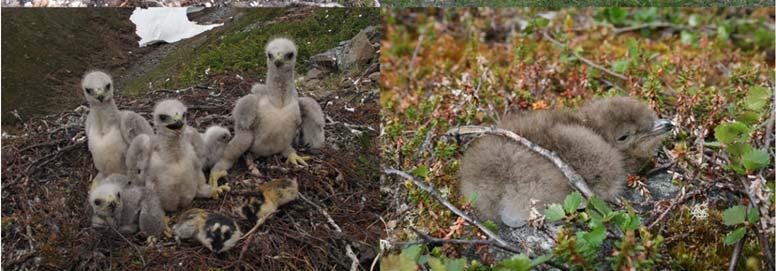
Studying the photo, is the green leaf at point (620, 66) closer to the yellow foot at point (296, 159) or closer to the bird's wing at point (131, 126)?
the yellow foot at point (296, 159)

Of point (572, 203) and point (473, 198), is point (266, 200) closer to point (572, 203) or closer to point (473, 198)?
point (473, 198)

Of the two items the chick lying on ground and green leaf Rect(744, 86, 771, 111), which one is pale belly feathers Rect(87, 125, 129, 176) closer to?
the chick lying on ground

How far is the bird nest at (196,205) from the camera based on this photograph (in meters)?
3.83

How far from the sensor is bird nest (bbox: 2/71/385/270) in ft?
12.6

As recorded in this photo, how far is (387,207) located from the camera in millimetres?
4258

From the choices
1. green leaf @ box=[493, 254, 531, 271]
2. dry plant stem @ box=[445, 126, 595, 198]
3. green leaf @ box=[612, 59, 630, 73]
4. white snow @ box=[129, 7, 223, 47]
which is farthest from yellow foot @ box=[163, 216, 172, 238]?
green leaf @ box=[612, 59, 630, 73]

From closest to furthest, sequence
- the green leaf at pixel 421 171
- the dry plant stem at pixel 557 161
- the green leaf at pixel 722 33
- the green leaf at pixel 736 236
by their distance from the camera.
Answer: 1. the green leaf at pixel 736 236
2. the dry plant stem at pixel 557 161
3. the green leaf at pixel 421 171
4. the green leaf at pixel 722 33

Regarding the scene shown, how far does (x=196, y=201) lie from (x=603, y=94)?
3250 millimetres

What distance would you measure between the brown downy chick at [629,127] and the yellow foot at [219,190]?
1962mm

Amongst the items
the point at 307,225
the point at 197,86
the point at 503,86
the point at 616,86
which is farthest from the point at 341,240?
the point at 616,86

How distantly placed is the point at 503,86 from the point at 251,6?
238cm

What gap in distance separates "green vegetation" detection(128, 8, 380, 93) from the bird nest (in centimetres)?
9

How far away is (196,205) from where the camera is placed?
3.90 meters

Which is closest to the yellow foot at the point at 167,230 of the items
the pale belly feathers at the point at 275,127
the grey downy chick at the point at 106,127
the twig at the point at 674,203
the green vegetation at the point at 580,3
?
the grey downy chick at the point at 106,127
